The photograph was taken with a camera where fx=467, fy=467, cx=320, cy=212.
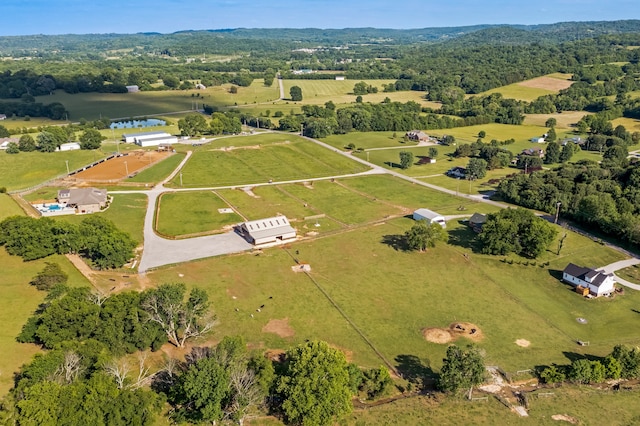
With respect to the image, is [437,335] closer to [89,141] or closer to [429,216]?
[429,216]

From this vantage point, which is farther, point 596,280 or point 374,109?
point 374,109

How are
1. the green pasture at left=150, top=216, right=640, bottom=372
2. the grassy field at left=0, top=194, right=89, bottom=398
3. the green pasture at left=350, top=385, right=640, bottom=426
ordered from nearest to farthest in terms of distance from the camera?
1. the green pasture at left=350, top=385, right=640, bottom=426
2. the grassy field at left=0, top=194, right=89, bottom=398
3. the green pasture at left=150, top=216, right=640, bottom=372

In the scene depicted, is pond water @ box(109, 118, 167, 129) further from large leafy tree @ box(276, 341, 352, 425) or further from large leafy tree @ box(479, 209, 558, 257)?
large leafy tree @ box(276, 341, 352, 425)

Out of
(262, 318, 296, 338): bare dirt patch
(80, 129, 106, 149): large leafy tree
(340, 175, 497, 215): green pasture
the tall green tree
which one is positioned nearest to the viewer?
(262, 318, 296, 338): bare dirt patch

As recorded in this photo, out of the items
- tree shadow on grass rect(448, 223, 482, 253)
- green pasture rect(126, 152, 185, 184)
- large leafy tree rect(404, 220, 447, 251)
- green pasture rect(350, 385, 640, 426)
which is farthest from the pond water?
green pasture rect(350, 385, 640, 426)

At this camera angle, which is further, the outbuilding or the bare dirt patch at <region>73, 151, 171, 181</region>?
the outbuilding

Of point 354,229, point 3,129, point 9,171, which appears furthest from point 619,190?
point 3,129

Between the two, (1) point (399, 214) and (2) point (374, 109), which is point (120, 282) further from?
(2) point (374, 109)

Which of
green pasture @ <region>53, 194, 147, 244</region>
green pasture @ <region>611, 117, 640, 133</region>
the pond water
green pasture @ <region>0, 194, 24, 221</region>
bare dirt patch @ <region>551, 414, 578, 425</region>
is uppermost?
the pond water
